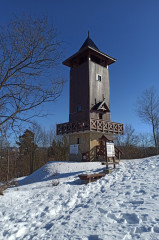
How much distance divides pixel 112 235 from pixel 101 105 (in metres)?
16.8

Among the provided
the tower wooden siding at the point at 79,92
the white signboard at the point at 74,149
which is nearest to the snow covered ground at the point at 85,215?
the white signboard at the point at 74,149

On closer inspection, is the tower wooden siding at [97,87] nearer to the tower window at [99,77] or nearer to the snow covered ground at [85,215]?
the tower window at [99,77]

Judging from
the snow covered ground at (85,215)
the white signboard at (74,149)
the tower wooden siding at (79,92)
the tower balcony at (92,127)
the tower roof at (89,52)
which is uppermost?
the tower roof at (89,52)

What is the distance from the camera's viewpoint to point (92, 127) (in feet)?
57.3

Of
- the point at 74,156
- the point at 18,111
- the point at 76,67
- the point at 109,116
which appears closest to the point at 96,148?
the point at 74,156

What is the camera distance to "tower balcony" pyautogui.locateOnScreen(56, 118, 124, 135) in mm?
17594

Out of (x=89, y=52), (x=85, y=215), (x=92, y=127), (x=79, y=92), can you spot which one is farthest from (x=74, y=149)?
(x=85, y=215)

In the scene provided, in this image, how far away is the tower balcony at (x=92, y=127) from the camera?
1759cm

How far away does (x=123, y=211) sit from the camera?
4.18 m

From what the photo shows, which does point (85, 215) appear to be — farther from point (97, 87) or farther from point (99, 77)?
point (99, 77)

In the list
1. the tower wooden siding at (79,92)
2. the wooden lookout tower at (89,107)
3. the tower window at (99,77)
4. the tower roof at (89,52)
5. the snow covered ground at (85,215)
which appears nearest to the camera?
the snow covered ground at (85,215)

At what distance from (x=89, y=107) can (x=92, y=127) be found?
8.50 feet

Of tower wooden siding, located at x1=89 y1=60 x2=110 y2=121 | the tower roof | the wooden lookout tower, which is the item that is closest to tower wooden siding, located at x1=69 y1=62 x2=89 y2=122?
the wooden lookout tower

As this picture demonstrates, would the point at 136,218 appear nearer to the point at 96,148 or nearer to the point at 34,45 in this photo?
the point at 34,45
